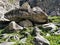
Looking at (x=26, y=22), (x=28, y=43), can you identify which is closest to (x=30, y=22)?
(x=26, y=22)

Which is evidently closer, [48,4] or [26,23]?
[26,23]

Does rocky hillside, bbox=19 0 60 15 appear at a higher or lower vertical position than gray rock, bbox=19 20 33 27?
lower

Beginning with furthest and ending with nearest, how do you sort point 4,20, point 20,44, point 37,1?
point 37,1 → point 4,20 → point 20,44

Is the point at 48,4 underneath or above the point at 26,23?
underneath

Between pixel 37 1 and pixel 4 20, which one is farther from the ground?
pixel 4 20

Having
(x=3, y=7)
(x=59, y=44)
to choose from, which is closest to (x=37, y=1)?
(x=3, y=7)

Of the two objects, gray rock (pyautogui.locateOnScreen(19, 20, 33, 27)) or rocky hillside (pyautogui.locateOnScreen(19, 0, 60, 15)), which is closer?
gray rock (pyautogui.locateOnScreen(19, 20, 33, 27))

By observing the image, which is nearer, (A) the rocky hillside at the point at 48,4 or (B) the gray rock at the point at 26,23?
(B) the gray rock at the point at 26,23

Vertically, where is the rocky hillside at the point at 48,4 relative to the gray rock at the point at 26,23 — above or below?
below

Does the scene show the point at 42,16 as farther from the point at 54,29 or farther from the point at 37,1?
the point at 37,1

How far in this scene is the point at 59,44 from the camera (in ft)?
63.7

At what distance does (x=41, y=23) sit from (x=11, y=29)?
18.9ft

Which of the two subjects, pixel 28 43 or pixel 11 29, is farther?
pixel 11 29

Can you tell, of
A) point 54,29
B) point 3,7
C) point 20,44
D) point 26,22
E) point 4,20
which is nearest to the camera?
point 20,44
